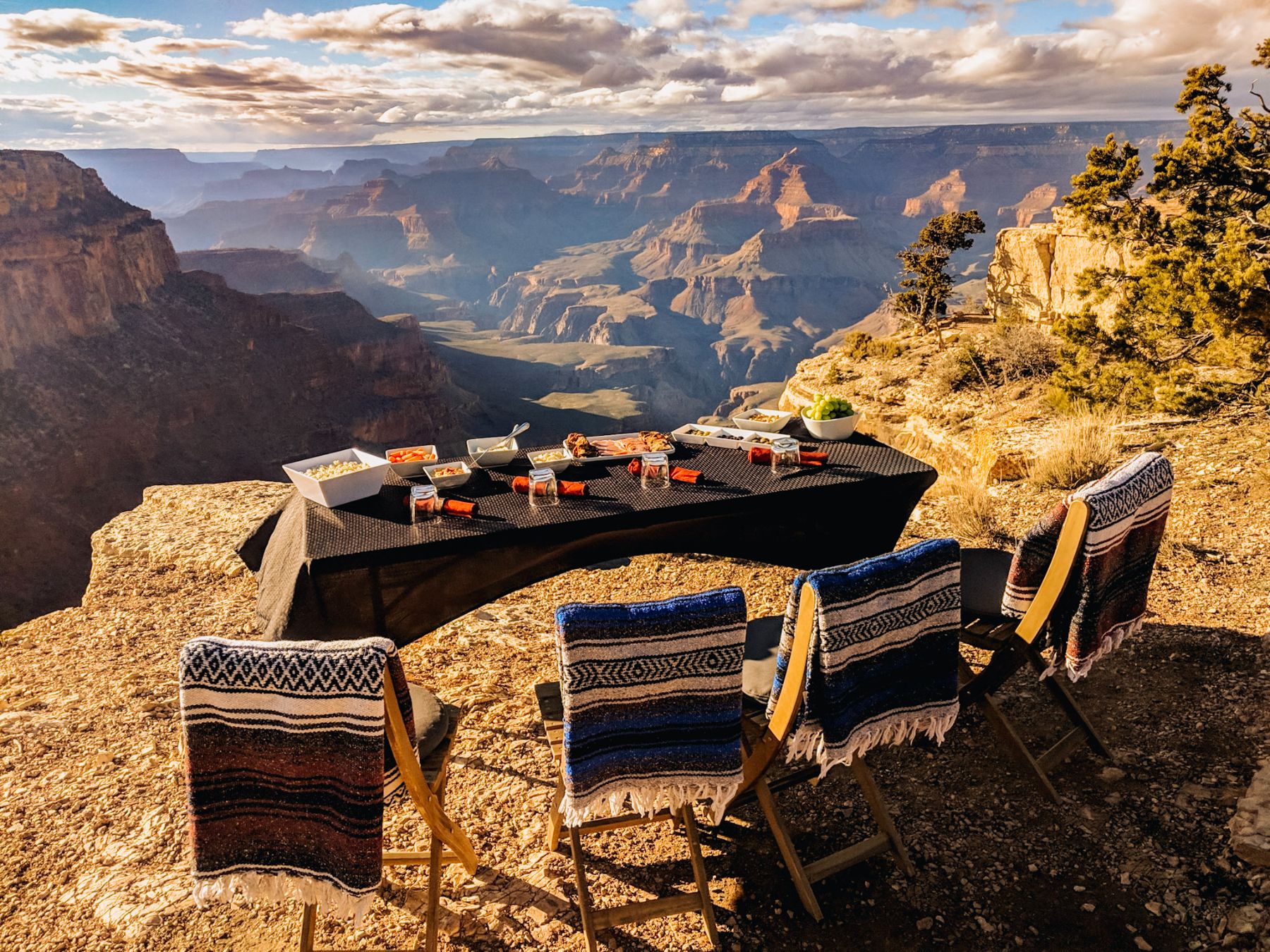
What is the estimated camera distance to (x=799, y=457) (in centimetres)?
371

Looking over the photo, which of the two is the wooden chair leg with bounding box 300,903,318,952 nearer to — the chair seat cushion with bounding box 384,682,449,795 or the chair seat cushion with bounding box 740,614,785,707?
the chair seat cushion with bounding box 384,682,449,795

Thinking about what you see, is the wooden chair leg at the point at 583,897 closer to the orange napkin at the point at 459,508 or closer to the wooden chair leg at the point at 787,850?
the wooden chair leg at the point at 787,850

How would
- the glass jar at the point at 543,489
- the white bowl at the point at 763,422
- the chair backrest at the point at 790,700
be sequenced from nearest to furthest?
the chair backrest at the point at 790,700 < the glass jar at the point at 543,489 < the white bowl at the point at 763,422

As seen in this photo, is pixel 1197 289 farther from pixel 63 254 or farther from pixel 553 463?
pixel 63 254

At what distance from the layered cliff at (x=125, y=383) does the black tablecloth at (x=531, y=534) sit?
28.9 m

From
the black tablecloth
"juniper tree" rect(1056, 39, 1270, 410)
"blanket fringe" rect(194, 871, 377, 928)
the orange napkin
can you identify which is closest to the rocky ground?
"blanket fringe" rect(194, 871, 377, 928)

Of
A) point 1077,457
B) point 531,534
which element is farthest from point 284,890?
point 1077,457

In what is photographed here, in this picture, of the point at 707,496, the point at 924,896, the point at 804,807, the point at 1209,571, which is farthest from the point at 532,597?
the point at 1209,571

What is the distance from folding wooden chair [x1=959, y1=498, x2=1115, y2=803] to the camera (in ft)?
8.67

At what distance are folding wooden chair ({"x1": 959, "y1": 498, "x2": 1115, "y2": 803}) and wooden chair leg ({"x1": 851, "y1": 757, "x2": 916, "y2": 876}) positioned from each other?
1.50ft

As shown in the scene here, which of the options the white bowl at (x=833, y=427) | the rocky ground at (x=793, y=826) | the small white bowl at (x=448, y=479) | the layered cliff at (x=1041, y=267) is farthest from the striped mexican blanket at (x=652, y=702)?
the layered cliff at (x=1041, y=267)

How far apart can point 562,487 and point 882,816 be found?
1760 mm

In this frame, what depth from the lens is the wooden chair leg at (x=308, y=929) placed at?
2250 mm

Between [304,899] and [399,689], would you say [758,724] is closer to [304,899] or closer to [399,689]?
[399,689]
